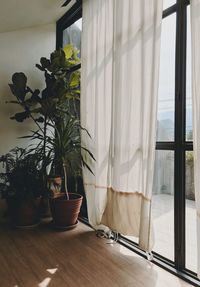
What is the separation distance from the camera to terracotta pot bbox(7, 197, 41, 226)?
10.4ft

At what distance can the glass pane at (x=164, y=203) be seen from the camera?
7.38ft

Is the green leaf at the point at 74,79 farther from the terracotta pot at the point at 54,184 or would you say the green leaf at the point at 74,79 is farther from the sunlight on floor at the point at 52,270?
A: the sunlight on floor at the point at 52,270

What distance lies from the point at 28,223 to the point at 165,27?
2.71 metres

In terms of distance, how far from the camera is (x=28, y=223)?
3197 millimetres

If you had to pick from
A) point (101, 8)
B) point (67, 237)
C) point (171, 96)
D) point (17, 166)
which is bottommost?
point (67, 237)

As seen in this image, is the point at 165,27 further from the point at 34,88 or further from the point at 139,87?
the point at 34,88

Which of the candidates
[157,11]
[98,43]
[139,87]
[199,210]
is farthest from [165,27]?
[199,210]

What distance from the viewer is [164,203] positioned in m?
2.33

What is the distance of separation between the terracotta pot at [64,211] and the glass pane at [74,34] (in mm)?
2164

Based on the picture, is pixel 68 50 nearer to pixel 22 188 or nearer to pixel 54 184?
pixel 54 184

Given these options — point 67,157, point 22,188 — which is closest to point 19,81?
point 67,157

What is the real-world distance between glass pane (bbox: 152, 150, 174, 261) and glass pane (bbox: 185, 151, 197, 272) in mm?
160

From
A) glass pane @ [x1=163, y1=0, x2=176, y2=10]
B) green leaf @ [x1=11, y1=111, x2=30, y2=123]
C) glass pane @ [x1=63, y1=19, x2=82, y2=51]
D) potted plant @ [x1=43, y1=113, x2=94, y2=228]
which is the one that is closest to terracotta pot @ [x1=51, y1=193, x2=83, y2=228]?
potted plant @ [x1=43, y1=113, x2=94, y2=228]

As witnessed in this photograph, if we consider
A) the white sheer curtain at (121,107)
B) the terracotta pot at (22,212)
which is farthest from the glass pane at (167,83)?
the terracotta pot at (22,212)
